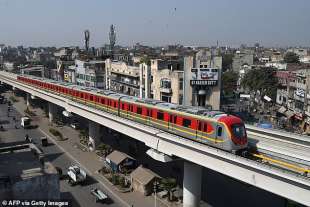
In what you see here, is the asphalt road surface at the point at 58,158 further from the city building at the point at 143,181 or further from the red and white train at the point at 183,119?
the red and white train at the point at 183,119

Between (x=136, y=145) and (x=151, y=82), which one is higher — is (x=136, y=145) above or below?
below

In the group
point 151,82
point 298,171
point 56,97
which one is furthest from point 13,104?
point 298,171

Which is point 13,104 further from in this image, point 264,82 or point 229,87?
point 264,82

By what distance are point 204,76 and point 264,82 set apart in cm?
4472

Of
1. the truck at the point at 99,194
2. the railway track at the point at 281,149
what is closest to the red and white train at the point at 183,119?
the railway track at the point at 281,149

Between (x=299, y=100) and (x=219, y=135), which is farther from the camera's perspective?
(x=299, y=100)

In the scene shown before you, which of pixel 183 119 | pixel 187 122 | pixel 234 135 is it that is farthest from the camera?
pixel 183 119

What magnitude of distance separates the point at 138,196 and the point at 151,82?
114 ft

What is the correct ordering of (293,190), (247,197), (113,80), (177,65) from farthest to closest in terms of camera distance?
(113,80) → (177,65) → (247,197) → (293,190)

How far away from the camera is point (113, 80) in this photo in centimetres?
8700

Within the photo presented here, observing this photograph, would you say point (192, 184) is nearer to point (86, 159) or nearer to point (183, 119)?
point (183, 119)

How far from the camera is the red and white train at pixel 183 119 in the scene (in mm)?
26953

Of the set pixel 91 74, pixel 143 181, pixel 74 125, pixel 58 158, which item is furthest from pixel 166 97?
pixel 91 74

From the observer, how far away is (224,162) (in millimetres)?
25375
